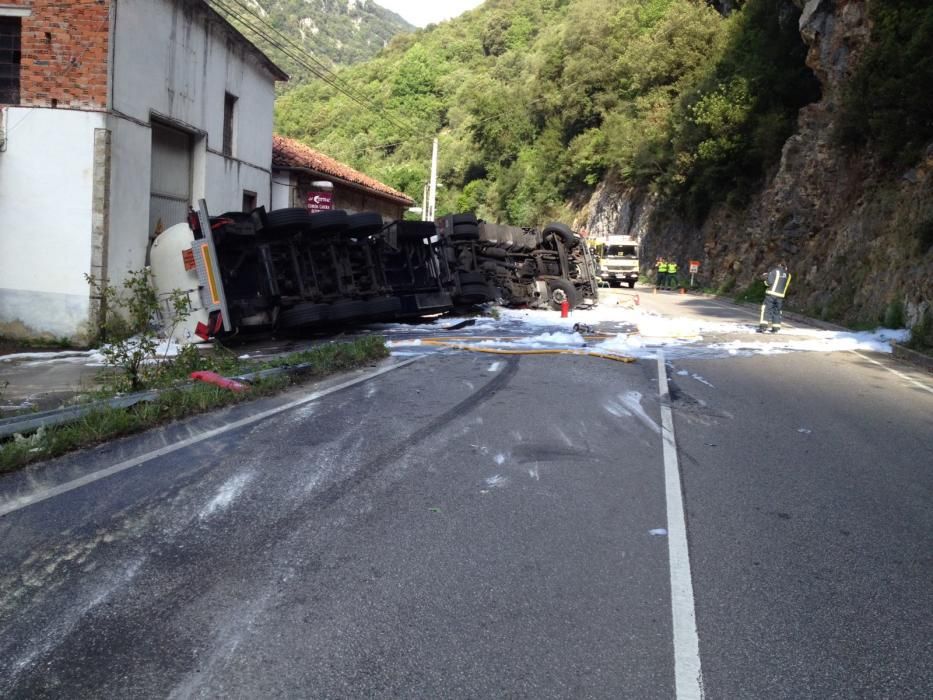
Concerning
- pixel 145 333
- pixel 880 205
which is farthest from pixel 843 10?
pixel 145 333

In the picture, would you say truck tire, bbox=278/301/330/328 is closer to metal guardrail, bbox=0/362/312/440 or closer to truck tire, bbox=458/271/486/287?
metal guardrail, bbox=0/362/312/440

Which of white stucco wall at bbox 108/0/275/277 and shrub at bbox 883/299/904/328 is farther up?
white stucco wall at bbox 108/0/275/277

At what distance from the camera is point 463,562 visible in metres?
4.43

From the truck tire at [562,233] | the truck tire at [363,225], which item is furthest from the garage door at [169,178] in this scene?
the truck tire at [562,233]

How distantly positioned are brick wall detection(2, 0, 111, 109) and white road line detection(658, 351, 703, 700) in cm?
1179

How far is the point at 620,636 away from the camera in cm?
368

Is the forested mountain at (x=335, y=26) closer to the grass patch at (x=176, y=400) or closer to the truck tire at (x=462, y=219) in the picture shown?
the truck tire at (x=462, y=219)

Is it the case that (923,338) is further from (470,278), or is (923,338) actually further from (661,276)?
(661,276)

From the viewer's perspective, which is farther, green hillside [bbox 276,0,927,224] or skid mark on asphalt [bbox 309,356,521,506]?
green hillside [bbox 276,0,927,224]

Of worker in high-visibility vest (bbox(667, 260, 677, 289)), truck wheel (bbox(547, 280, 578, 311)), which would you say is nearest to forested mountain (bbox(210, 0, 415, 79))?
worker in high-visibility vest (bbox(667, 260, 677, 289))

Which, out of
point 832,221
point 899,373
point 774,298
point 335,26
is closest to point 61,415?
point 899,373

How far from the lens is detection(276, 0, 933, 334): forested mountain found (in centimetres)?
2483

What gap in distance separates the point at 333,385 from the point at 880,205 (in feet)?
72.5

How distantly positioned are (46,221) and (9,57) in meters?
2.99
